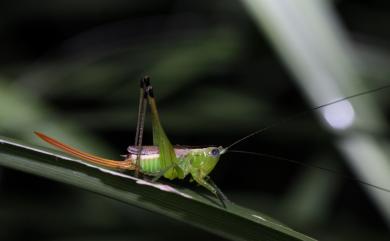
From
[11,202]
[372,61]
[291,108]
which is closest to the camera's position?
[11,202]

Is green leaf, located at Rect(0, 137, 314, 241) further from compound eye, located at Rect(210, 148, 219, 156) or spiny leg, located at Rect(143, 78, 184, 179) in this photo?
compound eye, located at Rect(210, 148, 219, 156)

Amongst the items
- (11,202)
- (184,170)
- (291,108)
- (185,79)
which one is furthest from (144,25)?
(184,170)

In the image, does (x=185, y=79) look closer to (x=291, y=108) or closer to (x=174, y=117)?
→ (x=174, y=117)

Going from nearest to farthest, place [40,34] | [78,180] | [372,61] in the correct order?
1. [78,180]
2. [372,61]
3. [40,34]

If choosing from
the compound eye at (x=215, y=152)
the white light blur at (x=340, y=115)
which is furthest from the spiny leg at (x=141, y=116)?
the white light blur at (x=340, y=115)

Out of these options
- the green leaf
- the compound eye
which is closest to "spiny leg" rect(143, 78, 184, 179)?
the compound eye

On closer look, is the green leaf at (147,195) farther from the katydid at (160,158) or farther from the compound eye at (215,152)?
the compound eye at (215,152)
